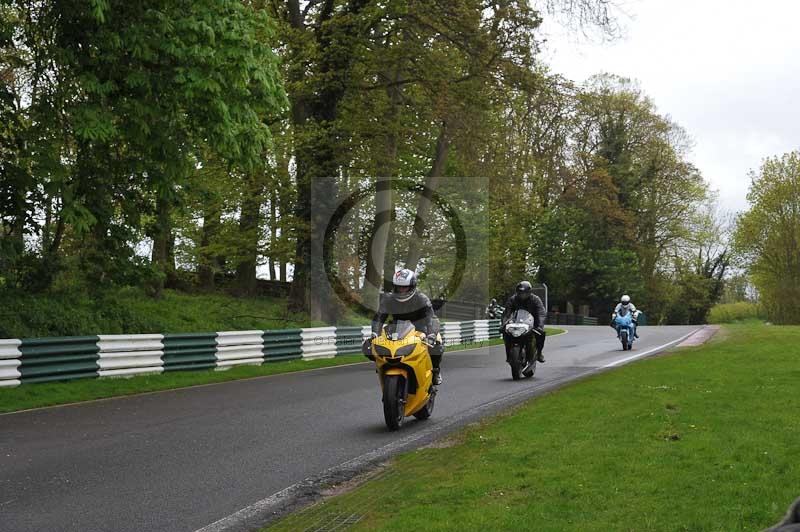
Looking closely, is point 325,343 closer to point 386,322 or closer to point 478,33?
point 478,33

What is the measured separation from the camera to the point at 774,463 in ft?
23.4

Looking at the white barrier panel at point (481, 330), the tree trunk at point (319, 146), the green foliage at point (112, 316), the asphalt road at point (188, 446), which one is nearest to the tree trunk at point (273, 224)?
the tree trunk at point (319, 146)

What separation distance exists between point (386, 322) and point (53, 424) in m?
4.33

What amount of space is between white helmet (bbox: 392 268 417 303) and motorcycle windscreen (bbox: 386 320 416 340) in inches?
15.0

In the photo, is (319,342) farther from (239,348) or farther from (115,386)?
(115,386)

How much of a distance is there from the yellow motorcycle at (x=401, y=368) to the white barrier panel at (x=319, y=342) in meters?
12.2

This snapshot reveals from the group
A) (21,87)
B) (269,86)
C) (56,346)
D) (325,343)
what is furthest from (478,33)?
(56,346)

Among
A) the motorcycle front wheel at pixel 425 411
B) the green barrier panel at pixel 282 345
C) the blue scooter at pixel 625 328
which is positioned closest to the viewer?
the motorcycle front wheel at pixel 425 411

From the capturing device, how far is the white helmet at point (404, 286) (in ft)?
36.4

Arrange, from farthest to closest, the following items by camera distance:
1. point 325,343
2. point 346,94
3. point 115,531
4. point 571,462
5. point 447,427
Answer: point 346,94 → point 325,343 → point 447,427 → point 571,462 → point 115,531

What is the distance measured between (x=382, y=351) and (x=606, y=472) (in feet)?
12.3

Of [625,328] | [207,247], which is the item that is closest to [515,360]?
[625,328]

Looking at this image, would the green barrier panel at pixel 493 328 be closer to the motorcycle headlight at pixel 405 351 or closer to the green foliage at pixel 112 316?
the green foliage at pixel 112 316

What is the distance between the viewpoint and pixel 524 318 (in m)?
17.2
